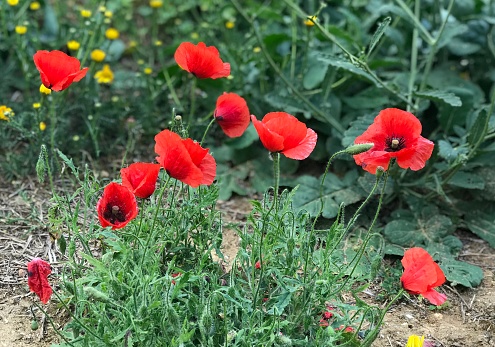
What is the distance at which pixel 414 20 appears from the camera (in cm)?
306

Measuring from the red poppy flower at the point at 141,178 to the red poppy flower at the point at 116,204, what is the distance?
0.02 metres

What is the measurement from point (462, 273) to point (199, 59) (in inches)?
45.9

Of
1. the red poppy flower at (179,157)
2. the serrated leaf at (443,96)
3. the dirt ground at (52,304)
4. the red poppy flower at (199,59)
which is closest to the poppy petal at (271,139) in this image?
the red poppy flower at (179,157)

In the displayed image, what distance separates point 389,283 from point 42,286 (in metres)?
1.12

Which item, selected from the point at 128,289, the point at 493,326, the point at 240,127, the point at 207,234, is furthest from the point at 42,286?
the point at 493,326

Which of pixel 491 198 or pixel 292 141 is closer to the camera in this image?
pixel 292 141

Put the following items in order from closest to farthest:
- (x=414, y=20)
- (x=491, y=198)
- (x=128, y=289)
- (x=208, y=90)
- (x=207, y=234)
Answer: (x=128, y=289)
(x=207, y=234)
(x=491, y=198)
(x=414, y=20)
(x=208, y=90)

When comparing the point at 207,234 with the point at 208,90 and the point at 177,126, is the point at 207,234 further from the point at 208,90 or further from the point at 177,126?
the point at 208,90

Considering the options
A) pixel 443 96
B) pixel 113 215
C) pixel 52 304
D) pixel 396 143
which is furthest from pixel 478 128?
pixel 52 304

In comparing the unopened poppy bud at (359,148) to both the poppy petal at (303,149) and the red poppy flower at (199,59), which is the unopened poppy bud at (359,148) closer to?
the poppy petal at (303,149)

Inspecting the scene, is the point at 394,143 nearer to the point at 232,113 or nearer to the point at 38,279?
the point at 232,113

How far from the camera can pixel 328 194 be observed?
2881 mm

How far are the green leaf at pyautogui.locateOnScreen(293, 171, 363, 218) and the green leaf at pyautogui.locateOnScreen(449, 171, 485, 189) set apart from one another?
1.20 ft

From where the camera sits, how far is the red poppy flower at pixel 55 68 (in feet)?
6.53
